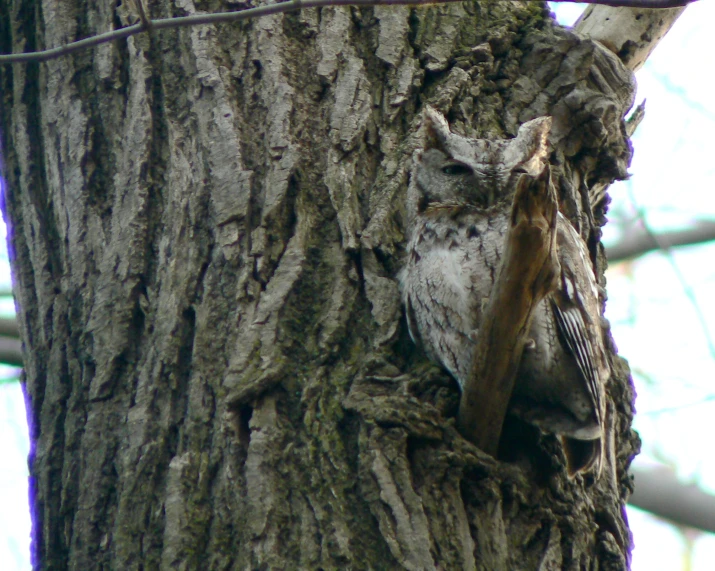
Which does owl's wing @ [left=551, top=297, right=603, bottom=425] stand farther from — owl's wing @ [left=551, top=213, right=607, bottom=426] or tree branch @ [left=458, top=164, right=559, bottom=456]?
tree branch @ [left=458, top=164, right=559, bottom=456]

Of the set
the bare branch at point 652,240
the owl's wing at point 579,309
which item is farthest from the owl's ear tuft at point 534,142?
the bare branch at point 652,240

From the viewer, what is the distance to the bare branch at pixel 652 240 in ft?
17.1

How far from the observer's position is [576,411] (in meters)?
2.00

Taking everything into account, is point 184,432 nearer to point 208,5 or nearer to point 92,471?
point 92,471

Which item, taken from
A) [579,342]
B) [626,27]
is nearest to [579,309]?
[579,342]

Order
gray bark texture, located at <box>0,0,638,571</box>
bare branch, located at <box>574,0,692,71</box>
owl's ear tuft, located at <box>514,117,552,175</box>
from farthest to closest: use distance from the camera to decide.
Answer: bare branch, located at <box>574,0,692,71</box>, owl's ear tuft, located at <box>514,117,552,175</box>, gray bark texture, located at <box>0,0,638,571</box>

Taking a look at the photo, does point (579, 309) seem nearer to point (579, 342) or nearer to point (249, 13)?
point (579, 342)

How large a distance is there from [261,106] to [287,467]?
99 centimetres

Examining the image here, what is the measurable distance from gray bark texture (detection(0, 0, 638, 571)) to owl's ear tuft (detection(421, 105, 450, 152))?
0.05m

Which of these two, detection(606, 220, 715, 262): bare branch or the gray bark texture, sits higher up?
detection(606, 220, 715, 262): bare branch

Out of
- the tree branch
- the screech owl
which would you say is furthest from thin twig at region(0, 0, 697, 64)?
the screech owl

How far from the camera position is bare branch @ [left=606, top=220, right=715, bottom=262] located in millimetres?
5227

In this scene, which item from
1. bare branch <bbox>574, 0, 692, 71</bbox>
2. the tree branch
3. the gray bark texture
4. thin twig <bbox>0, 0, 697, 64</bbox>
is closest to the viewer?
thin twig <bbox>0, 0, 697, 64</bbox>

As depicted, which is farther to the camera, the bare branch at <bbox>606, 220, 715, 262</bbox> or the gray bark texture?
the bare branch at <bbox>606, 220, 715, 262</bbox>
